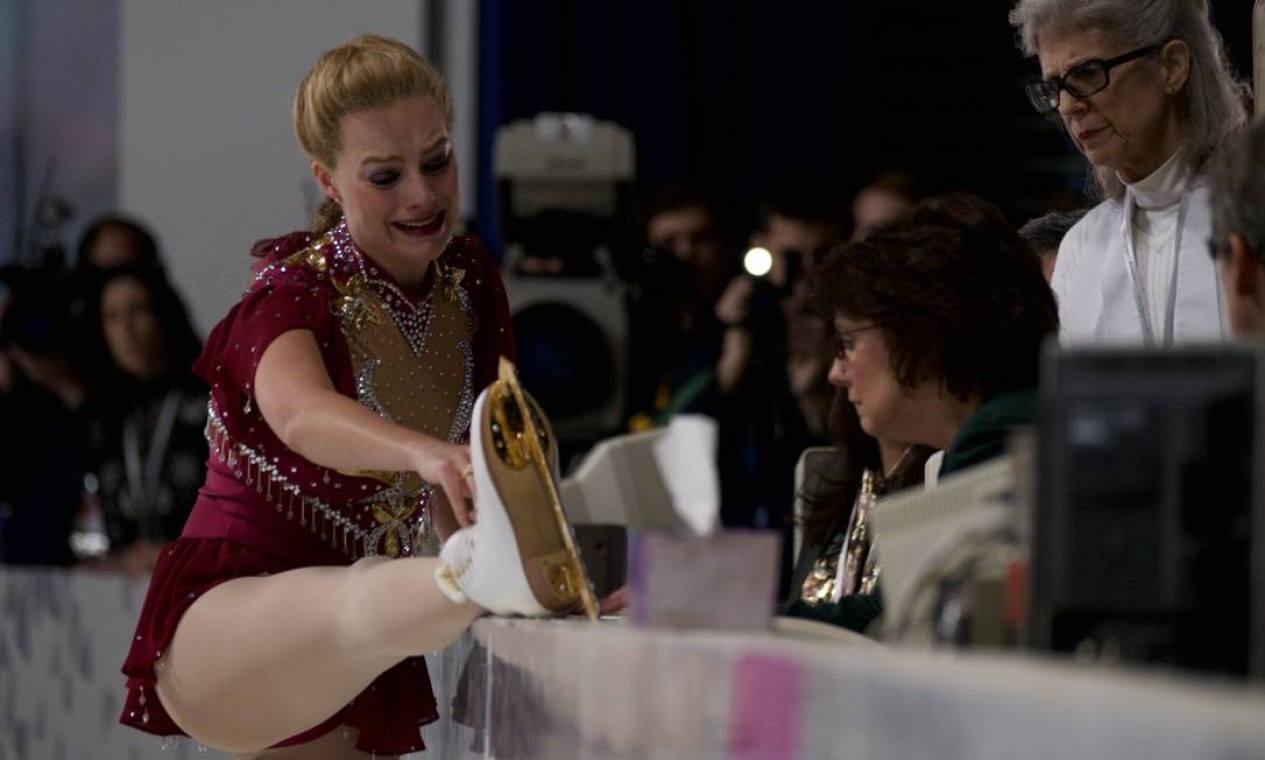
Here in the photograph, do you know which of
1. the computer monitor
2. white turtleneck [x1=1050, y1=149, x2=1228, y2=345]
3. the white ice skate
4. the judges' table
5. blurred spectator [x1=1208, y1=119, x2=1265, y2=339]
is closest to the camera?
the judges' table

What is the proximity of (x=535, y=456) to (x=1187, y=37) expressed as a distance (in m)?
1.31

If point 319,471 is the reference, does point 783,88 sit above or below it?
above

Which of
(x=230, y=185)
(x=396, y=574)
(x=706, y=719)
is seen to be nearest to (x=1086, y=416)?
(x=706, y=719)

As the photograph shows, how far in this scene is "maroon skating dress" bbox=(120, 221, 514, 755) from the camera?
2271mm

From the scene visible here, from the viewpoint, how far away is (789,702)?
1254mm

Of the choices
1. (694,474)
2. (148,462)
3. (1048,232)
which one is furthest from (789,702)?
(148,462)

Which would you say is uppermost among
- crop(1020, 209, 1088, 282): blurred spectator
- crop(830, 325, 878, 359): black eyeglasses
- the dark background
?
the dark background

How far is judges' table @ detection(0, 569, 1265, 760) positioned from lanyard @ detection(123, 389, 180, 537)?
6.79ft

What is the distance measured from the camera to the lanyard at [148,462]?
4328mm

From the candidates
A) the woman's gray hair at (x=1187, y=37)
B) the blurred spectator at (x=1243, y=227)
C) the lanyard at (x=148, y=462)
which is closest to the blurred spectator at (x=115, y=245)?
the lanyard at (x=148, y=462)

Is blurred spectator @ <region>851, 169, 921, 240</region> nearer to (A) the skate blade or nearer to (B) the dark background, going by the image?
(B) the dark background

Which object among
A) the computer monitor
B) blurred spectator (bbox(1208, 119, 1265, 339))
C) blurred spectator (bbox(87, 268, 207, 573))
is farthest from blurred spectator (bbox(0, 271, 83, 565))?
the computer monitor

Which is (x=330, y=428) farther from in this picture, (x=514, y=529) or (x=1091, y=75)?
(x=1091, y=75)

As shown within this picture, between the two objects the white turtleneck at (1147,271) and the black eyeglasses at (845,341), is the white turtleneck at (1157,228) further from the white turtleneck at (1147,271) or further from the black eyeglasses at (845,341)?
the black eyeglasses at (845,341)
